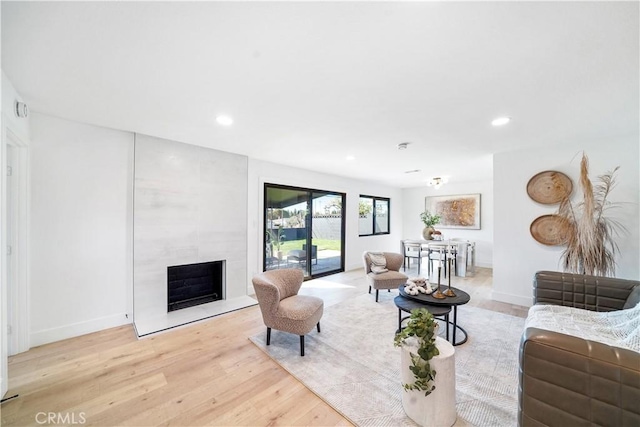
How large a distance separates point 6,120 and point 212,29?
2013 millimetres

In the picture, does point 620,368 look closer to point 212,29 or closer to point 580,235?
point 580,235

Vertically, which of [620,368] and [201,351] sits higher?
[620,368]

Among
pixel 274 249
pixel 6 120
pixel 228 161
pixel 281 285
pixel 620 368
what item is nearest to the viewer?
pixel 620 368

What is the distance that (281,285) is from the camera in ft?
9.46

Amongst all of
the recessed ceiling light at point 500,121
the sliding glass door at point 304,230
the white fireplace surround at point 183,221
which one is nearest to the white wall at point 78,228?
the white fireplace surround at point 183,221

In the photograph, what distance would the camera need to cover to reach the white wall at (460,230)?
6.71 m

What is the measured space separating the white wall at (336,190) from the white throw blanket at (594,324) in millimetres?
3879

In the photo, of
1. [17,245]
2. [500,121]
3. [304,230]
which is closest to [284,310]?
[17,245]

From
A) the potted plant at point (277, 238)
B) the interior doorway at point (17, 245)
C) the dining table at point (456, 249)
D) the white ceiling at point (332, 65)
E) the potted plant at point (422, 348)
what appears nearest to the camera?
the white ceiling at point (332, 65)

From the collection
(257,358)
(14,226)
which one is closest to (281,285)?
(257,358)

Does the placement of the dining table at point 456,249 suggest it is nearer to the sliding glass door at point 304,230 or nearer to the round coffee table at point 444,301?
the sliding glass door at point 304,230

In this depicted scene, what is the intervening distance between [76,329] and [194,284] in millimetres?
1399

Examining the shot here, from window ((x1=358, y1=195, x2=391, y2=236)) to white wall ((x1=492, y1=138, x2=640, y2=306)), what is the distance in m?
3.40
